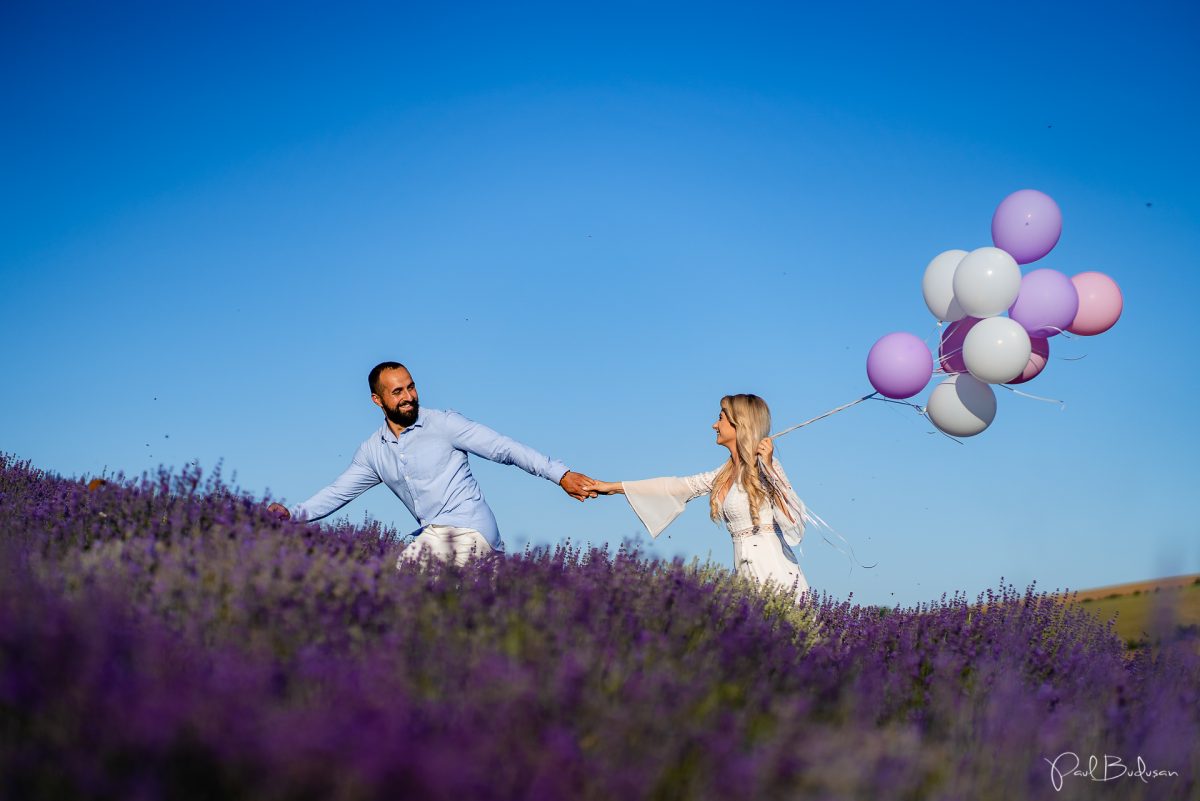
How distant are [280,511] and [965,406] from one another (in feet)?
13.5

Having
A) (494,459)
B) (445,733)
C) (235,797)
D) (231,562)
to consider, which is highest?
(494,459)

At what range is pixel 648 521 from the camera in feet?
19.8

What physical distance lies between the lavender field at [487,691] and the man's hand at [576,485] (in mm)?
885

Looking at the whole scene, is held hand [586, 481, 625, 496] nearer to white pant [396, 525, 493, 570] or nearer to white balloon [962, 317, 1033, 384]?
white pant [396, 525, 493, 570]

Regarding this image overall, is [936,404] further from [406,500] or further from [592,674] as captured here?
[592,674]

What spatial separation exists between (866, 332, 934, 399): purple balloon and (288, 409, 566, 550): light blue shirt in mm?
2084

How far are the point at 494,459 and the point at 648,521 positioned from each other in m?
1.11

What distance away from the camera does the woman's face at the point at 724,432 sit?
19.2ft

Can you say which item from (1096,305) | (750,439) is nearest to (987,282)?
(1096,305)

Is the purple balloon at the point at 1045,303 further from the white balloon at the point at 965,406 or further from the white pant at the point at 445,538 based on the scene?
the white pant at the point at 445,538

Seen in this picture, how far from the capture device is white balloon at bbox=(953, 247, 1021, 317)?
221 inches

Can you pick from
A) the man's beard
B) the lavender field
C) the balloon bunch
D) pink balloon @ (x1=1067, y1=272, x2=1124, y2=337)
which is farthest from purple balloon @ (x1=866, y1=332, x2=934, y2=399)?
the man's beard

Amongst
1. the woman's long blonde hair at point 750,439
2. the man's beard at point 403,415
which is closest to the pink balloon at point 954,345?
the woman's long blonde hair at point 750,439

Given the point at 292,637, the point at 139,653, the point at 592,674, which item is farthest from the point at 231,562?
the point at 592,674
